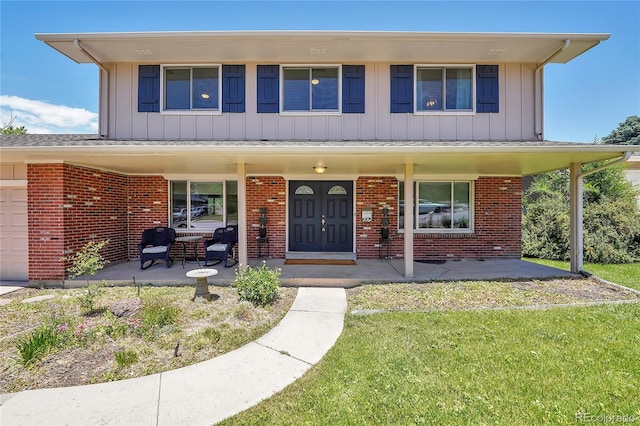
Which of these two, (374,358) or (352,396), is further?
(374,358)

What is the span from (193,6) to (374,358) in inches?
405

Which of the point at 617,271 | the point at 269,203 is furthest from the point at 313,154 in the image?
the point at 617,271

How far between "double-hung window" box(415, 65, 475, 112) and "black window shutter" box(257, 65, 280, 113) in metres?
3.89

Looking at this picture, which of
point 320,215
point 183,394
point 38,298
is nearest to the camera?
point 183,394

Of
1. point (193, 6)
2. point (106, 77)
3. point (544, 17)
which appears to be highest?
point (193, 6)

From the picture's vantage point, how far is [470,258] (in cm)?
914

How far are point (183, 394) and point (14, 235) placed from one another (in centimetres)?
711

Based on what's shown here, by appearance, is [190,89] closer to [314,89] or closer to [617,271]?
[314,89]

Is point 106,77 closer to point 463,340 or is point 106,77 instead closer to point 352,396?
point 352,396

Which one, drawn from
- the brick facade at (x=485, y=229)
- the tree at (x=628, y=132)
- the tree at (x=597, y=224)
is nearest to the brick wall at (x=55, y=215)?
the brick facade at (x=485, y=229)

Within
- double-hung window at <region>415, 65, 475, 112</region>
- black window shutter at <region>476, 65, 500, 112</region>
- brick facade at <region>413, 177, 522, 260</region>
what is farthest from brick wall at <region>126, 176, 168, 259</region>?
black window shutter at <region>476, 65, 500, 112</region>

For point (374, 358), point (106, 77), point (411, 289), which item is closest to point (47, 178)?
point (106, 77)

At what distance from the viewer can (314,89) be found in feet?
26.8

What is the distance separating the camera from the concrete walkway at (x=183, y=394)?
8.36 ft
